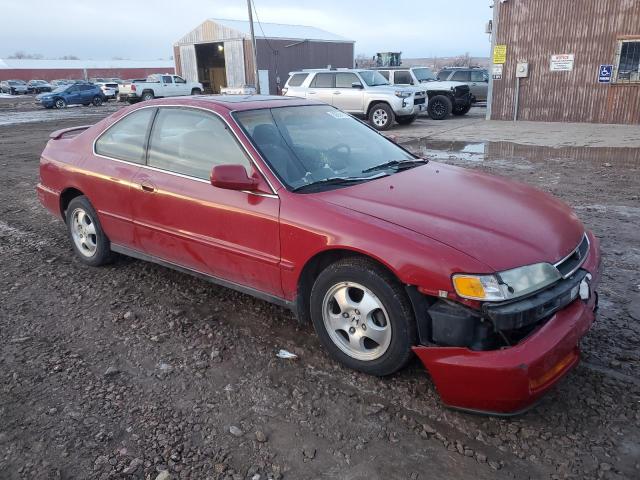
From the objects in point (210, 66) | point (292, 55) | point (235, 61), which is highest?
point (292, 55)

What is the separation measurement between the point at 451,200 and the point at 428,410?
1248 mm

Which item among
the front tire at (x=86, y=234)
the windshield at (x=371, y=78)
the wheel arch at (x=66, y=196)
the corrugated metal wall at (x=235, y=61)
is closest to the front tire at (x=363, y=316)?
the front tire at (x=86, y=234)

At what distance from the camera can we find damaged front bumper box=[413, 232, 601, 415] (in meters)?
2.39

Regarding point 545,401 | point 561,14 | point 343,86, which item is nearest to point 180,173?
point 545,401

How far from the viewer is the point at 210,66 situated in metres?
40.0

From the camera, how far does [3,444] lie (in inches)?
101

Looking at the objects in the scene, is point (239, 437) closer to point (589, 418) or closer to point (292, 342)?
point (292, 342)

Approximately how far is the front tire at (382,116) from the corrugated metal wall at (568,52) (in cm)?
437

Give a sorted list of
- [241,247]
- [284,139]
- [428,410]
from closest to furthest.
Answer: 1. [428,410]
2. [241,247]
3. [284,139]

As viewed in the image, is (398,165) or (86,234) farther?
(86,234)

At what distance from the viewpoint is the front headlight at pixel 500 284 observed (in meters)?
2.46

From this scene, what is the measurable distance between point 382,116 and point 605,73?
6674 millimetres

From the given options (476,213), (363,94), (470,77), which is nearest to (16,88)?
(470,77)

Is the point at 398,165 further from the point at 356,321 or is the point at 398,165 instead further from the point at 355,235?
the point at 356,321
